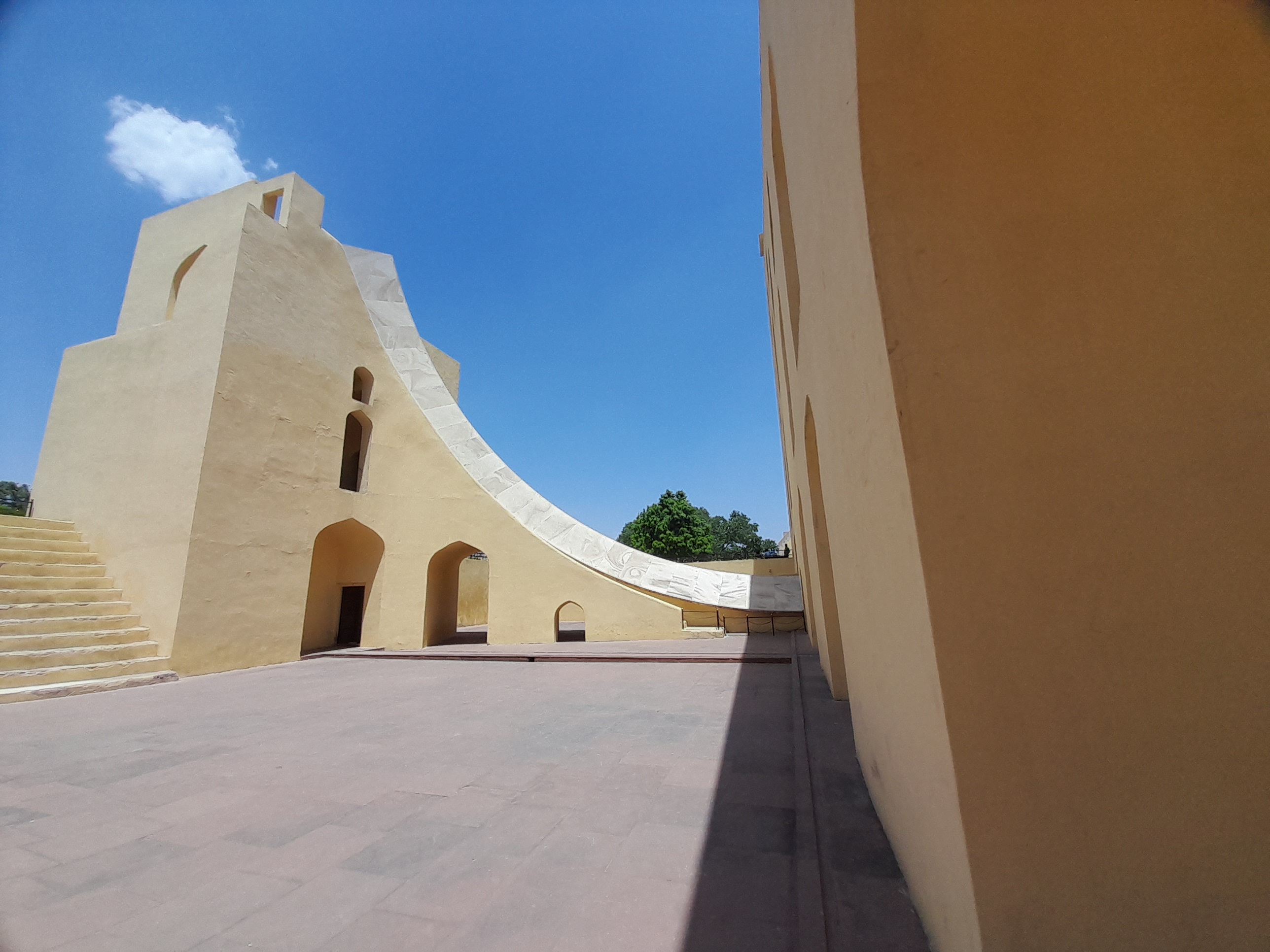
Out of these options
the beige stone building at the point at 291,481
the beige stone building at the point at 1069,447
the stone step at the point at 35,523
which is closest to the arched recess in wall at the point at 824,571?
the beige stone building at the point at 1069,447

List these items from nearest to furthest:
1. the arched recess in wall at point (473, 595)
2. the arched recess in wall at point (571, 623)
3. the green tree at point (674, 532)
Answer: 1. the arched recess in wall at point (571, 623)
2. the arched recess in wall at point (473, 595)
3. the green tree at point (674, 532)

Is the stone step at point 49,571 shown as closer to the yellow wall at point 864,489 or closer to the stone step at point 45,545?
the stone step at point 45,545

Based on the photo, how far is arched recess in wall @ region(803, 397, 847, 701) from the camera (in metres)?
3.68

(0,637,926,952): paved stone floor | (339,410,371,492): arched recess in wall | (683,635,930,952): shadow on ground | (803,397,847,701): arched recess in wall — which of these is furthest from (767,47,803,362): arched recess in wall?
(339,410,371,492): arched recess in wall

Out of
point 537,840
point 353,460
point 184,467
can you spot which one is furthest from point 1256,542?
point 353,460

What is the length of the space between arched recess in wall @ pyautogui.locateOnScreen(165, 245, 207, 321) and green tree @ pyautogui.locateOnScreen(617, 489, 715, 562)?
21961 millimetres

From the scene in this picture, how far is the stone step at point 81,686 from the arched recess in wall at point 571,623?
5.51 m

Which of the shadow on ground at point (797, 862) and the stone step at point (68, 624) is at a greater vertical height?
the stone step at point (68, 624)

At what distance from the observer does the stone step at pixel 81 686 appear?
17.4 feet

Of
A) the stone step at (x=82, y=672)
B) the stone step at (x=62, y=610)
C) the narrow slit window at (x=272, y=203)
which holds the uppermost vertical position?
the narrow slit window at (x=272, y=203)

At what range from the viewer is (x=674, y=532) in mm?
28969

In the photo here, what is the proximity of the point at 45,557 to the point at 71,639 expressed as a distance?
1867 mm

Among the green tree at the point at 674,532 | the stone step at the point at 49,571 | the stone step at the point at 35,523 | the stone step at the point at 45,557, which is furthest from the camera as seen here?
the green tree at the point at 674,532

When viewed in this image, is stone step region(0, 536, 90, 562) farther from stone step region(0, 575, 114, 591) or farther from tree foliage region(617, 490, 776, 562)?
tree foliage region(617, 490, 776, 562)
